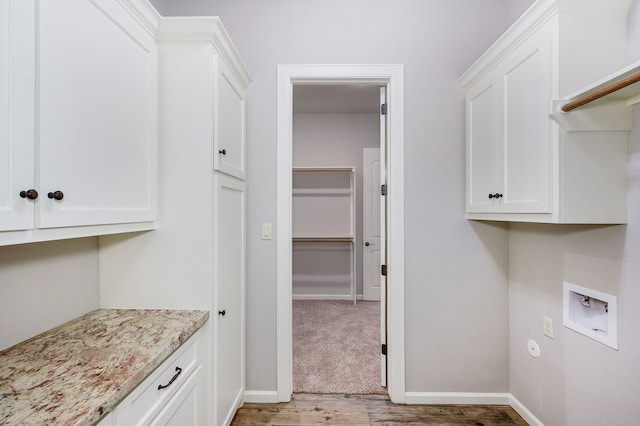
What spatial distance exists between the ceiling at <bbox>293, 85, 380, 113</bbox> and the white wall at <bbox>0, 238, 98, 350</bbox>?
8.88 feet

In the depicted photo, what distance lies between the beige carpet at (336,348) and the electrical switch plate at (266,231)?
1.14 meters

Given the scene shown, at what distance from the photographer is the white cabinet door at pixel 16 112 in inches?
30.0

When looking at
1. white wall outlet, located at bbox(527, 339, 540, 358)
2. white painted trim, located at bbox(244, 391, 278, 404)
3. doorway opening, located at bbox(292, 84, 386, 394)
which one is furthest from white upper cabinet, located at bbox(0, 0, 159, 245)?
→ doorway opening, located at bbox(292, 84, 386, 394)

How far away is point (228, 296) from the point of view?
5.42 ft

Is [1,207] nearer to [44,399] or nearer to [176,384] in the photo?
[44,399]

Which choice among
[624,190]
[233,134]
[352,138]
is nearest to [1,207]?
[233,134]

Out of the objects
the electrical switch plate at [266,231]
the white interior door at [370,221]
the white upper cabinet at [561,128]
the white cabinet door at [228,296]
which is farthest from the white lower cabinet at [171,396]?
the white interior door at [370,221]

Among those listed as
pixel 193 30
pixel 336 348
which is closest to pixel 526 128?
pixel 193 30

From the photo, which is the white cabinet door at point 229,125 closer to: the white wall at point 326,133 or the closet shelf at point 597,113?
the closet shelf at point 597,113

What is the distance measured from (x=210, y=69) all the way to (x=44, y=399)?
136 centimetres

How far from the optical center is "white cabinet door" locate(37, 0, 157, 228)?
888mm

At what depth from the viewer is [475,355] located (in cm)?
200

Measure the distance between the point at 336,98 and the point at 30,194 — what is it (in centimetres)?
336

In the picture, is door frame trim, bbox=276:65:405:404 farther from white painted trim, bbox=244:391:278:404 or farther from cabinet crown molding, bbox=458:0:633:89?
cabinet crown molding, bbox=458:0:633:89
